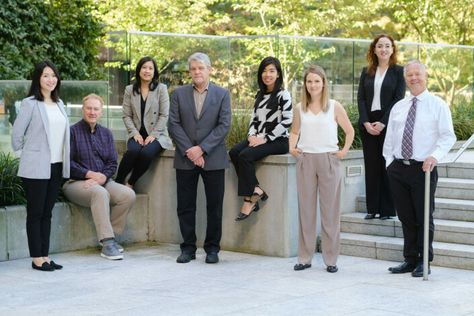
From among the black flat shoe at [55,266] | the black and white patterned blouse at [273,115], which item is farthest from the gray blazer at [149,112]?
the black flat shoe at [55,266]

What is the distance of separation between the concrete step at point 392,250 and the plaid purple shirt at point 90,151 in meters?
2.64

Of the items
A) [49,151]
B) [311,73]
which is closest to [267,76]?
[311,73]

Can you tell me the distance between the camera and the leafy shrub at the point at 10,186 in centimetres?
1074

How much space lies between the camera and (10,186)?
1077cm

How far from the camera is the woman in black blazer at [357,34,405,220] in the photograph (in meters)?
10.6

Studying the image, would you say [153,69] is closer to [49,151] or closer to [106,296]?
[49,151]

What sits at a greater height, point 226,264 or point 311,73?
point 311,73

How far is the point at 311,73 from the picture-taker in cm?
977

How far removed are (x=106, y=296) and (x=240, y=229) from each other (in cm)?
274

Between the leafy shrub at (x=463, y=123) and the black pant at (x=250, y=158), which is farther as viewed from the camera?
the leafy shrub at (x=463, y=123)

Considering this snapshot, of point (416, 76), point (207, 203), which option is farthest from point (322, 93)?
point (207, 203)

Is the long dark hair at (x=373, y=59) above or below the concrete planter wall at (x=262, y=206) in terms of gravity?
above

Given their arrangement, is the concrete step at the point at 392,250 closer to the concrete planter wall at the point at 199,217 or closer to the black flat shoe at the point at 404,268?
the black flat shoe at the point at 404,268

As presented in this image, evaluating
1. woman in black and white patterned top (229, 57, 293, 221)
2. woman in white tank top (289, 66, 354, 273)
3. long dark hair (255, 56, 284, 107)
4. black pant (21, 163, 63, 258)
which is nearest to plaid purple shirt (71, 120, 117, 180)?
black pant (21, 163, 63, 258)
